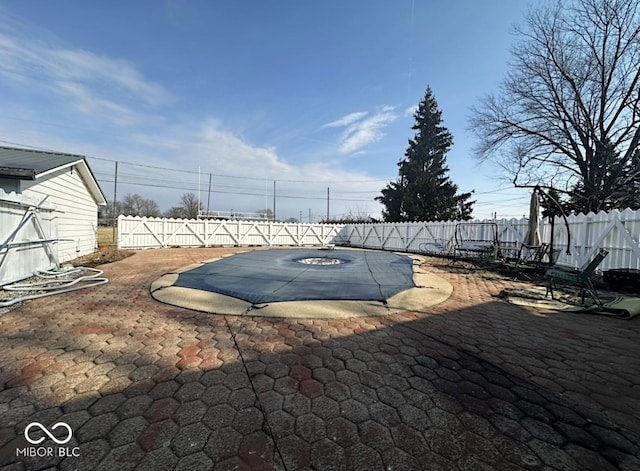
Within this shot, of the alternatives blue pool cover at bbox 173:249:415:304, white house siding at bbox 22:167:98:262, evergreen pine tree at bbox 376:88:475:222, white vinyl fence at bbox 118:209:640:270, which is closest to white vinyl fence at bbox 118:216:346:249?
white vinyl fence at bbox 118:209:640:270

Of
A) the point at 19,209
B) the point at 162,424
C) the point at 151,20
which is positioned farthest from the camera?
the point at 151,20

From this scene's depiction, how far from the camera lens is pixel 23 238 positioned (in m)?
5.15

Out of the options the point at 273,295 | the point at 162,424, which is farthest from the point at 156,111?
the point at 162,424

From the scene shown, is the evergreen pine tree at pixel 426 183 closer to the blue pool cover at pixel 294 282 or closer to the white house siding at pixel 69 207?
the blue pool cover at pixel 294 282

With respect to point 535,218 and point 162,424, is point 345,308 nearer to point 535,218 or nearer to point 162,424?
point 162,424

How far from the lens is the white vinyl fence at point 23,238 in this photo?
4566mm

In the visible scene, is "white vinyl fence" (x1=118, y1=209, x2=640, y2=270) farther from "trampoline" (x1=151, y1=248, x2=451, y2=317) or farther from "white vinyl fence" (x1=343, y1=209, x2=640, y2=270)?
"trampoline" (x1=151, y1=248, x2=451, y2=317)

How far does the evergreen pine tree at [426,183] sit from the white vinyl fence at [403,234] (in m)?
6.00

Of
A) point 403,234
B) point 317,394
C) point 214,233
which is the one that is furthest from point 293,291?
point 214,233

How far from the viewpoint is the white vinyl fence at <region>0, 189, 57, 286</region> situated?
4.57 m

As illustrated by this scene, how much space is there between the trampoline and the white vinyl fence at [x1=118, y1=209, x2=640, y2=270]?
430 cm

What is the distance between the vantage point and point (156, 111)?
19.2m

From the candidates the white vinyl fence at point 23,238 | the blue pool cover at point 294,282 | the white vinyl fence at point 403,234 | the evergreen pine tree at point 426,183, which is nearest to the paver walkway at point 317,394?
the blue pool cover at point 294,282

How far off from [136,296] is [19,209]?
323 cm
